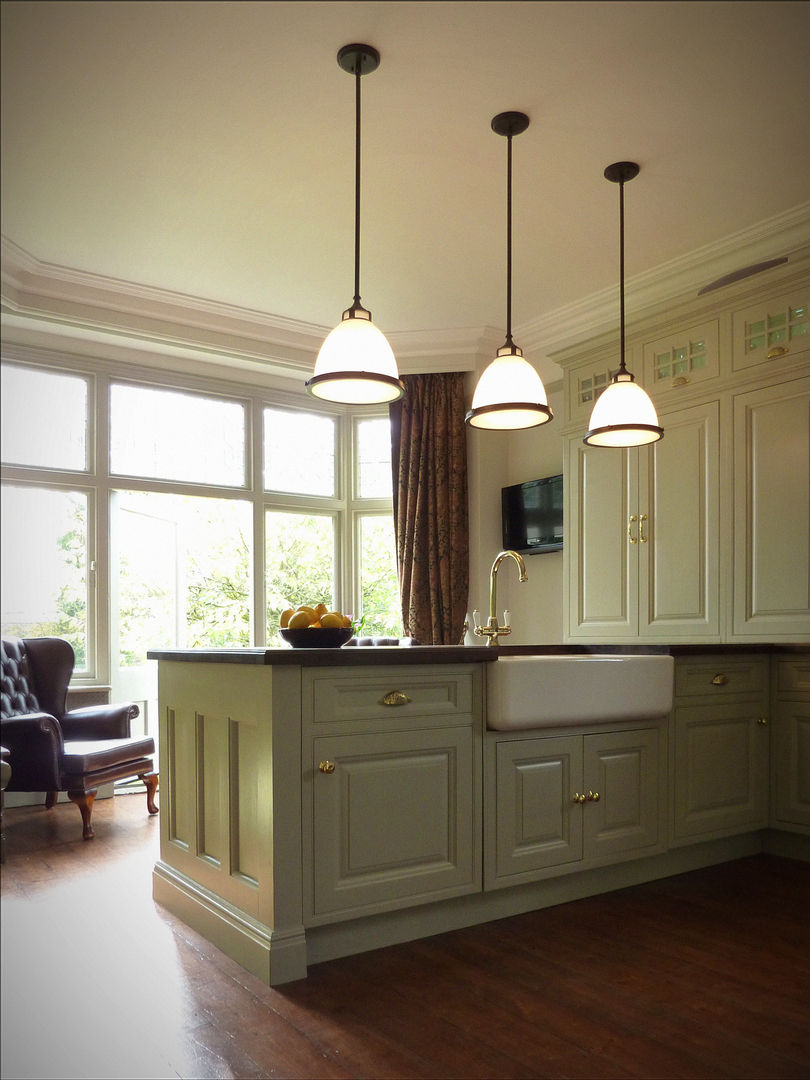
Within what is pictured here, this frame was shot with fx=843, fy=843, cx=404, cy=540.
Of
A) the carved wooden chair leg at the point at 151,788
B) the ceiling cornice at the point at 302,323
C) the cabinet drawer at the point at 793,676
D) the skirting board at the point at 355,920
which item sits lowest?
the carved wooden chair leg at the point at 151,788

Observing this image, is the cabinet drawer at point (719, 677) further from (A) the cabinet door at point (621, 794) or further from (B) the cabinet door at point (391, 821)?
(B) the cabinet door at point (391, 821)

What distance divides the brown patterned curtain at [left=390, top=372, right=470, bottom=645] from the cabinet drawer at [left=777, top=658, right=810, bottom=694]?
2347 mm

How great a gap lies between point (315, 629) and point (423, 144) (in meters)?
1.91

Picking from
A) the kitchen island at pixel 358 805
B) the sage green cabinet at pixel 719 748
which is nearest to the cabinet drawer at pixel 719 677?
the sage green cabinet at pixel 719 748

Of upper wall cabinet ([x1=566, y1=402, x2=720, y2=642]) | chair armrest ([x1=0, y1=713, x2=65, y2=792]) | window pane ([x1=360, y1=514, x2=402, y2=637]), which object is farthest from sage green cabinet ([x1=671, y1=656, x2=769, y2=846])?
window pane ([x1=360, y1=514, x2=402, y2=637])

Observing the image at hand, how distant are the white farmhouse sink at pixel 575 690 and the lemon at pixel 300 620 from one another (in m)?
0.52

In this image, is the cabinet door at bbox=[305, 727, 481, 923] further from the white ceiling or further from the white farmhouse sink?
the white ceiling

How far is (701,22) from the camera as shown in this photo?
239 centimetres

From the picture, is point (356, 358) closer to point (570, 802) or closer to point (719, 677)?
point (570, 802)

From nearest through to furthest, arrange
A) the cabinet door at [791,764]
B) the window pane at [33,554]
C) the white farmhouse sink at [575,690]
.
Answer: the window pane at [33,554]
the white farmhouse sink at [575,690]
the cabinet door at [791,764]

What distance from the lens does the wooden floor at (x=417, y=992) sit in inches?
28.0

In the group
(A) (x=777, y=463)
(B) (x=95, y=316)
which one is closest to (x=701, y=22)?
(A) (x=777, y=463)

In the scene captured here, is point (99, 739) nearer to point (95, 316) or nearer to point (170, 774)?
point (170, 774)

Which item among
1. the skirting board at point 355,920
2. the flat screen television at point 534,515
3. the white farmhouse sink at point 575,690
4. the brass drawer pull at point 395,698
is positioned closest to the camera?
the skirting board at point 355,920
